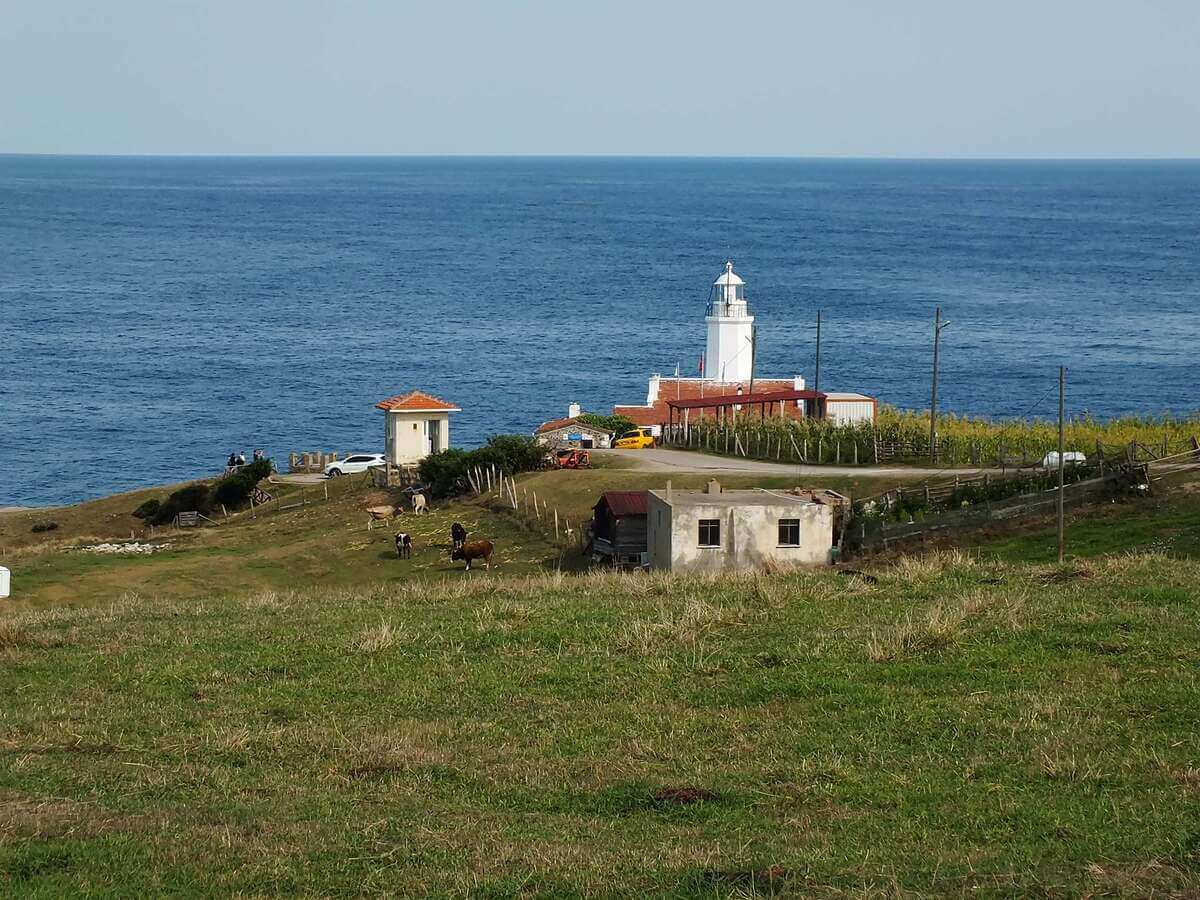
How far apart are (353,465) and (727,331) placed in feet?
79.4

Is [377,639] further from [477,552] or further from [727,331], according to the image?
[727,331]

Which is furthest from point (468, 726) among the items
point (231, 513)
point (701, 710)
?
point (231, 513)

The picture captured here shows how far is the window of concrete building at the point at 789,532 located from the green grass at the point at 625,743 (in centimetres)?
1161

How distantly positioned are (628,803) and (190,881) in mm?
4160

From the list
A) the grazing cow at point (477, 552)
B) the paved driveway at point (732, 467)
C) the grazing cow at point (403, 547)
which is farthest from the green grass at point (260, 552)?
the paved driveway at point (732, 467)

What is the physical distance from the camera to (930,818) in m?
13.5

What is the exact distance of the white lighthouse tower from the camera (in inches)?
3150

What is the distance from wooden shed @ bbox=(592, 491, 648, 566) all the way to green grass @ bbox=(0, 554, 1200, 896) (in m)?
13.5

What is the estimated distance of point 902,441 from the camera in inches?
2079

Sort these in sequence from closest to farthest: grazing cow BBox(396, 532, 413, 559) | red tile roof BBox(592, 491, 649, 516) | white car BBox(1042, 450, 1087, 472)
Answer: red tile roof BBox(592, 491, 649, 516) < grazing cow BBox(396, 532, 413, 559) < white car BBox(1042, 450, 1087, 472)

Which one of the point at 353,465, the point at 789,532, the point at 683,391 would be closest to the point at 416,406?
the point at 353,465

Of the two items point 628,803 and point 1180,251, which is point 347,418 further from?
point 1180,251

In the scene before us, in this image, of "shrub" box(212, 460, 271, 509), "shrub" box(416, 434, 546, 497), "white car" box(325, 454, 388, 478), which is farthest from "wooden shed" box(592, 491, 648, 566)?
"white car" box(325, 454, 388, 478)

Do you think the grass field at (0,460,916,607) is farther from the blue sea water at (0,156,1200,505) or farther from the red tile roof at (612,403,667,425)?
the blue sea water at (0,156,1200,505)
